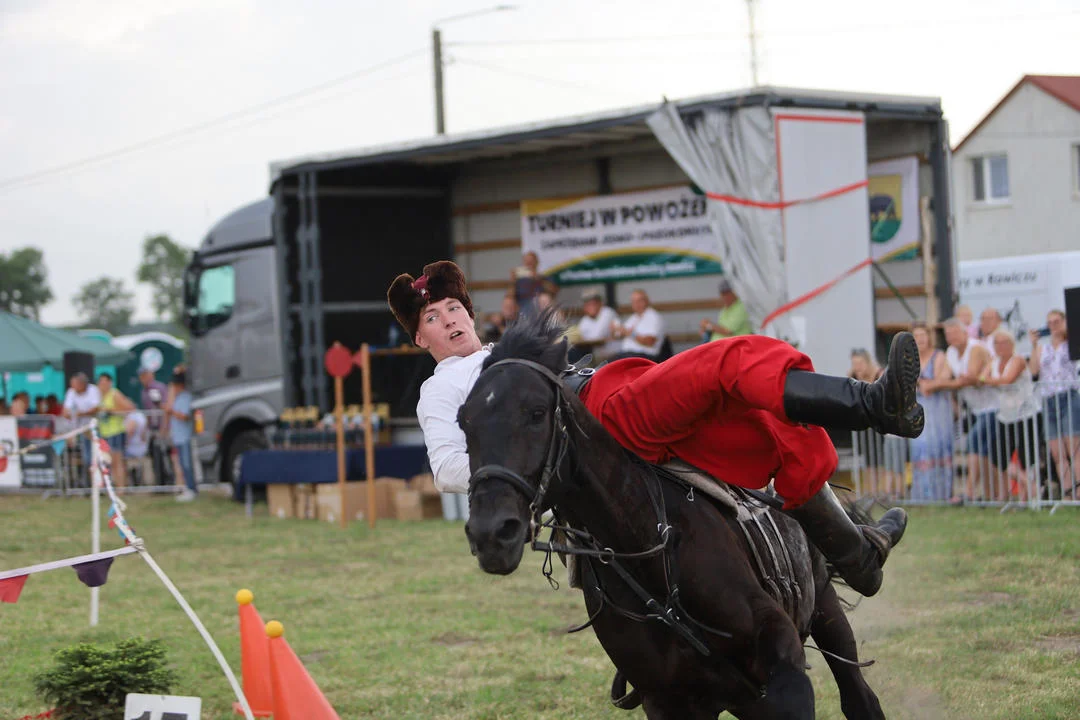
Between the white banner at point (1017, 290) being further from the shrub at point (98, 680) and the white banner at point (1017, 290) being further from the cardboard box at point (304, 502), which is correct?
the shrub at point (98, 680)

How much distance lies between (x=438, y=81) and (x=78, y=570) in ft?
72.1

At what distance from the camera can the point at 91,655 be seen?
6.02m

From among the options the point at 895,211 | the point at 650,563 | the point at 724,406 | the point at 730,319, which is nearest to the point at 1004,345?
the point at 895,211

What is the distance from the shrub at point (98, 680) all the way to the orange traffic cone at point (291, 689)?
929 millimetres

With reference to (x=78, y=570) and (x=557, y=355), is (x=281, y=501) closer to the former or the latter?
(x=78, y=570)

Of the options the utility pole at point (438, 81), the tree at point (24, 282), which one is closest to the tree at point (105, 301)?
the tree at point (24, 282)

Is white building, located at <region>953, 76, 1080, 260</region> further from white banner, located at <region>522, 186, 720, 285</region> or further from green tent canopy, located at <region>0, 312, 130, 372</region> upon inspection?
green tent canopy, located at <region>0, 312, 130, 372</region>

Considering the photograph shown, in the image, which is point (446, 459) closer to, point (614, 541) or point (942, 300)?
point (614, 541)

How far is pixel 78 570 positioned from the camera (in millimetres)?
5523

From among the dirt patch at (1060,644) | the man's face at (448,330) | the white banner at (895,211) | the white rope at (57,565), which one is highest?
the white banner at (895,211)

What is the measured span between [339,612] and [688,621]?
5.87m

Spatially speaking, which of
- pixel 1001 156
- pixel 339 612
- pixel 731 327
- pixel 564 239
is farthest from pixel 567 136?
pixel 1001 156

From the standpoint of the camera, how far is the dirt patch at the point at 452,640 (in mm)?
7926

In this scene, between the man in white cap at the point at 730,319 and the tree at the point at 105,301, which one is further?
the tree at the point at 105,301
